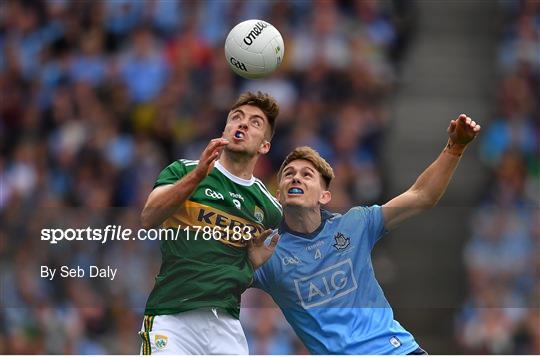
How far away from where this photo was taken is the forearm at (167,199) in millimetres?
6000

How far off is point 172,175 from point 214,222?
316 millimetres

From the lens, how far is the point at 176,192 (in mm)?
6027

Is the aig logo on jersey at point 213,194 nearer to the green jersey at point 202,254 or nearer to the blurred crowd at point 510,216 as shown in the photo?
the green jersey at point 202,254

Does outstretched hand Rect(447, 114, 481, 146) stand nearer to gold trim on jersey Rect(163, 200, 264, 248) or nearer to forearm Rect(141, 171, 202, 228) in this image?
gold trim on jersey Rect(163, 200, 264, 248)

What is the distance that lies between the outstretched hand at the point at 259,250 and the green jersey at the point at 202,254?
0.09ft

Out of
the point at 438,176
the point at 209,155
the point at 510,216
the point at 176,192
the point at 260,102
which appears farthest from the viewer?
the point at 510,216

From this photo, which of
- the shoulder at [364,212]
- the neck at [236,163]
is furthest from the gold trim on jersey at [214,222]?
the shoulder at [364,212]

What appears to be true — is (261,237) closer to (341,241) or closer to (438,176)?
(341,241)

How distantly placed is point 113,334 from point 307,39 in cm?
515

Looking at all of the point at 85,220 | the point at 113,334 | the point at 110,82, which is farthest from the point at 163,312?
the point at 110,82

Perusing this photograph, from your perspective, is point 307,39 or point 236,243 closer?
point 236,243

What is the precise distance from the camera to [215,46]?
11.9 metres

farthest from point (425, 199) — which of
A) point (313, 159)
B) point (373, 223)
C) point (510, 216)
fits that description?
point (510, 216)

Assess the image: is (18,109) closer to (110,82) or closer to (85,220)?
(110,82)
